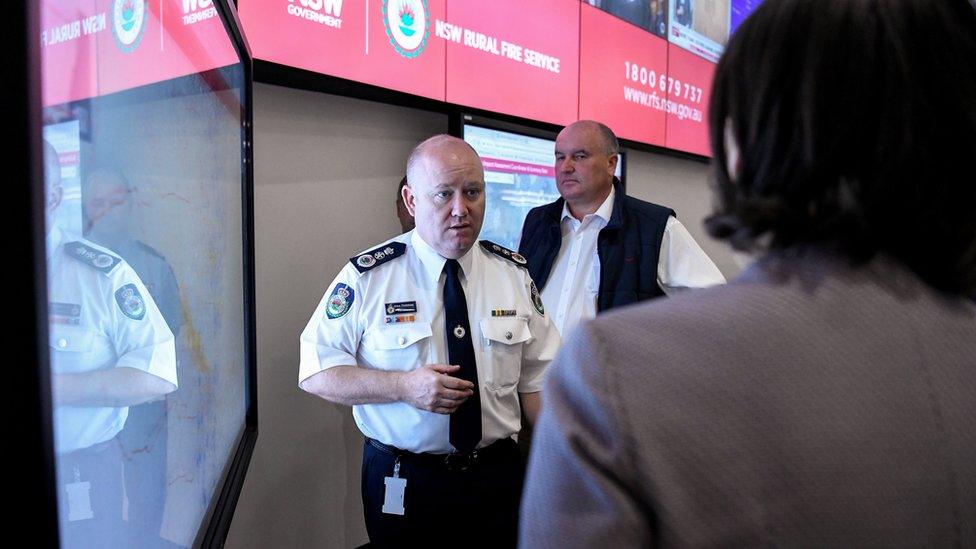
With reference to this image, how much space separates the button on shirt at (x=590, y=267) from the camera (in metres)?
2.29

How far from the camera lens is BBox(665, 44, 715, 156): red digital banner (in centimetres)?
404

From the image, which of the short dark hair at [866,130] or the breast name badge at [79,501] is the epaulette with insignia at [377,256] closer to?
the breast name badge at [79,501]

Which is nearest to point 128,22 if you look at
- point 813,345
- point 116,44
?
point 116,44

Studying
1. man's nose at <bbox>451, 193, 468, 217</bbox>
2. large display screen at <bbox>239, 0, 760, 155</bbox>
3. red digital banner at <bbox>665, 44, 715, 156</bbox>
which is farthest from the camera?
red digital banner at <bbox>665, 44, 715, 156</bbox>

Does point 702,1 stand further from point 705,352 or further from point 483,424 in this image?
point 705,352

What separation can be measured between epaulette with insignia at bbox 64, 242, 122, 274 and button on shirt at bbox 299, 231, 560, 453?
1051mm

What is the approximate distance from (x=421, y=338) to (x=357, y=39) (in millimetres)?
1126

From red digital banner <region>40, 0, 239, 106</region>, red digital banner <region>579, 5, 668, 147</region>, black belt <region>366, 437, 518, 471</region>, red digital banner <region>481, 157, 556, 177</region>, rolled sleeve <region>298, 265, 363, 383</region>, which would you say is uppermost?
red digital banner <region>579, 5, 668, 147</region>

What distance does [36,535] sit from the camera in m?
0.37

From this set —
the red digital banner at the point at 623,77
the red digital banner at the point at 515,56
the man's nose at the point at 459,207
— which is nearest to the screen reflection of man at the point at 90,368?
the man's nose at the point at 459,207

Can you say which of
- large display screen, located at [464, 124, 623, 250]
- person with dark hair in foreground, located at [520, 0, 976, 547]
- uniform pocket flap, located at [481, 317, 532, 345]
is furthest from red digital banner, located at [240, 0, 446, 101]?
person with dark hair in foreground, located at [520, 0, 976, 547]

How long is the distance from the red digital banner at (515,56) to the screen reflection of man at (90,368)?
6.73ft

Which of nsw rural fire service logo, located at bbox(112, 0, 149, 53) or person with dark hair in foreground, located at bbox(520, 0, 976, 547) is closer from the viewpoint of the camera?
person with dark hair in foreground, located at bbox(520, 0, 976, 547)

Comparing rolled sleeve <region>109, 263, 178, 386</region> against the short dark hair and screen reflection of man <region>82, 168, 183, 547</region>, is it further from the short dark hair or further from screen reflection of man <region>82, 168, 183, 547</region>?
the short dark hair
